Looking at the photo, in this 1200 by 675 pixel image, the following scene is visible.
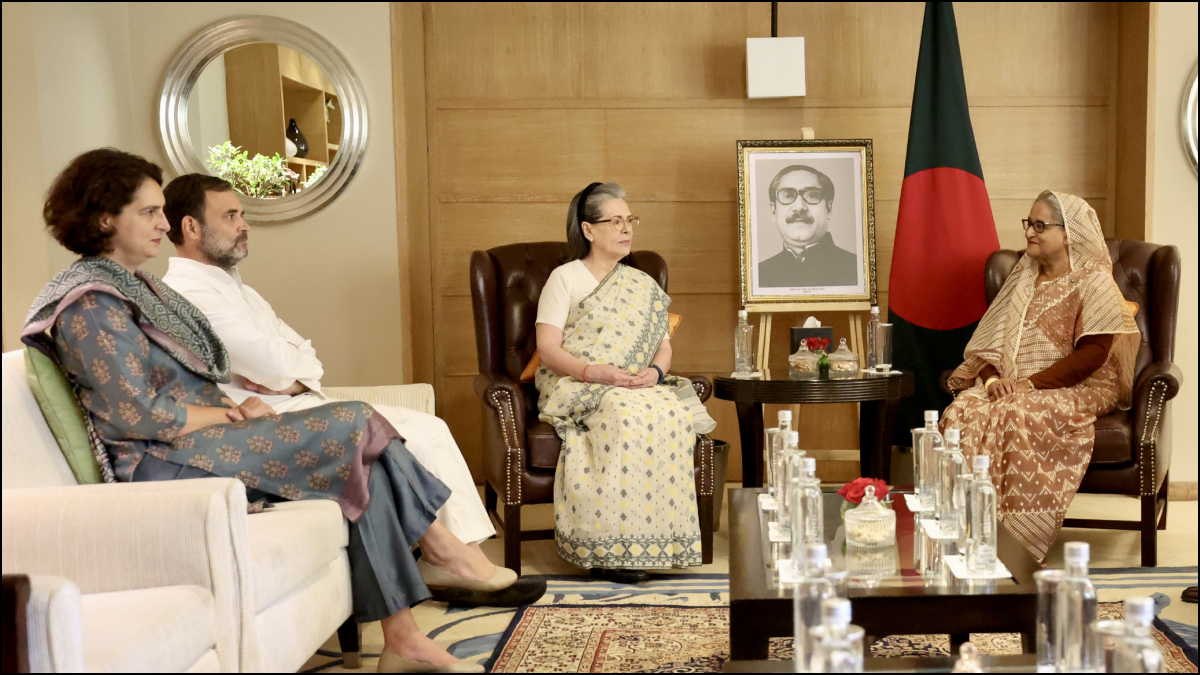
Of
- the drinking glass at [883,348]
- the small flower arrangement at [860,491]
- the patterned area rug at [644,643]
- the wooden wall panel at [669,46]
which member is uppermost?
the wooden wall panel at [669,46]

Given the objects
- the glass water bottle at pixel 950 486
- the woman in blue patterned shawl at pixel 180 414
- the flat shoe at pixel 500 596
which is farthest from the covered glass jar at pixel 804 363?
the woman in blue patterned shawl at pixel 180 414

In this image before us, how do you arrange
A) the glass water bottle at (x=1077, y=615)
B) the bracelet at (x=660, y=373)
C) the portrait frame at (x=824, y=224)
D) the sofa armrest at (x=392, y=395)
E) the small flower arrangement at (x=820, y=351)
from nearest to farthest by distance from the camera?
the glass water bottle at (x=1077, y=615) < the sofa armrest at (x=392, y=395) < the bracelet at (x=660, y=373) < the small flower arrangement at (x=820, y=351) < the portrait frame at (x=824, y=224)

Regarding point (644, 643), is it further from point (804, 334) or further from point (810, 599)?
point (804, 334)

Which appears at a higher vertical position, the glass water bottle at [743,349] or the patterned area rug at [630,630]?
the glass water bottle at [743,349]

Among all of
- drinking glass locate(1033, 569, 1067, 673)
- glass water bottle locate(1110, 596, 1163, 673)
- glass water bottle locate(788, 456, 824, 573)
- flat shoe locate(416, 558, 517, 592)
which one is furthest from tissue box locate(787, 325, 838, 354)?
glass water bottle locate(1110, 596, 1163, 673)

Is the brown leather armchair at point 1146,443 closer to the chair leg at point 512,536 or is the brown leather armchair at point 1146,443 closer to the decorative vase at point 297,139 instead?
the chair leg at point 512,536

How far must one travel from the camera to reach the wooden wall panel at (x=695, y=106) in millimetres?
4590

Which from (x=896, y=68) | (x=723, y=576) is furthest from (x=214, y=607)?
(x=896, y=68)

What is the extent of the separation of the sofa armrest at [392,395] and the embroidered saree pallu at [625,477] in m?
0.41

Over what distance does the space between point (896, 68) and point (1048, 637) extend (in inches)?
139

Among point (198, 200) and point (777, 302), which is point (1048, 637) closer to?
point (198, 200)

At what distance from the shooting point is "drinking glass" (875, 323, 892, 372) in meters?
3.76

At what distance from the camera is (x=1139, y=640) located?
1378 mm

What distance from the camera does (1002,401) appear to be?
11.1ft
